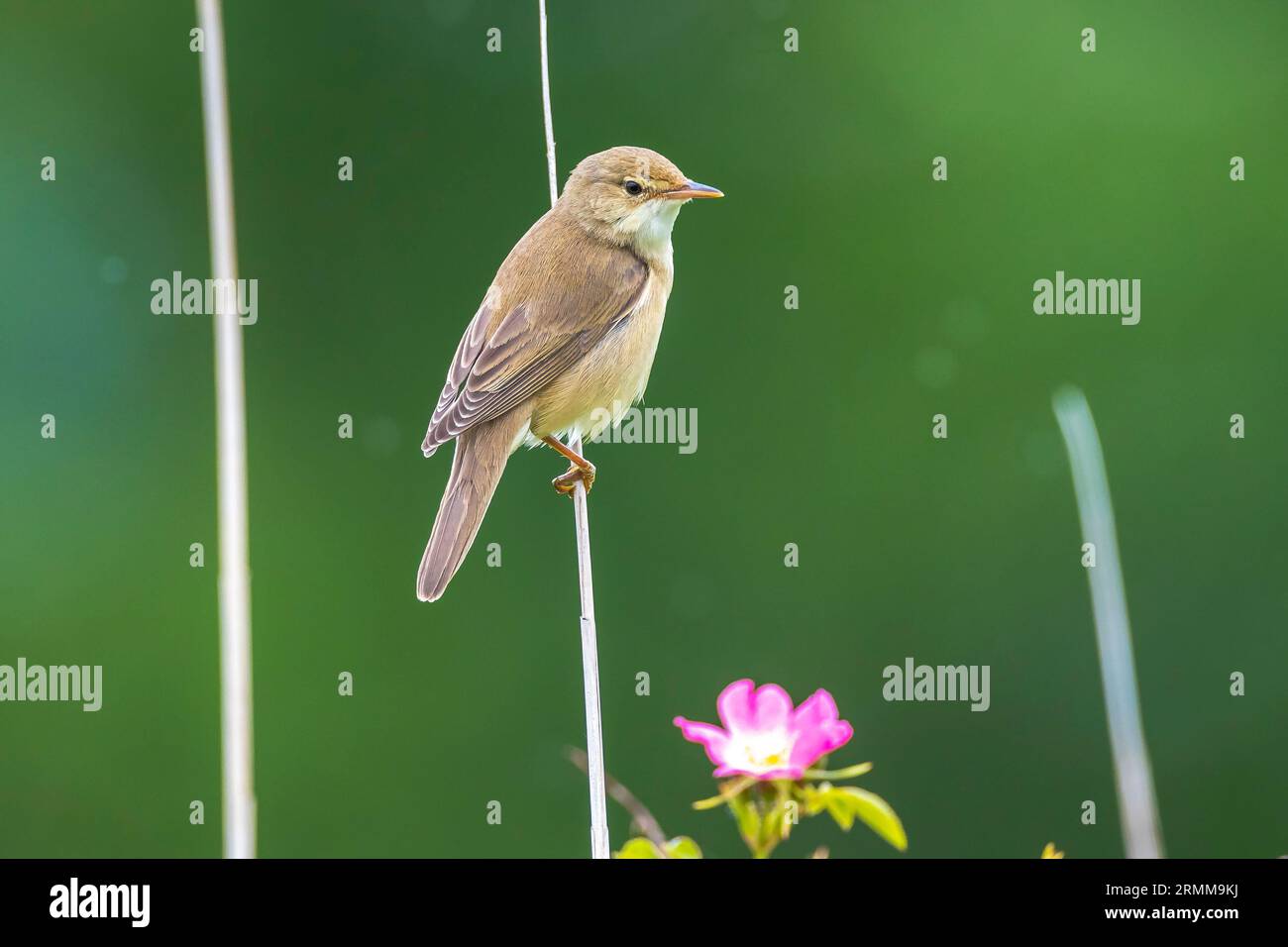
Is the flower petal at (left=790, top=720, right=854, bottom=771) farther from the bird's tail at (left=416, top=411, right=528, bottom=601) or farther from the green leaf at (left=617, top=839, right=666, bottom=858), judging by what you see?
the bird's tail at (left=416, top=411, right=528, bottom=601)

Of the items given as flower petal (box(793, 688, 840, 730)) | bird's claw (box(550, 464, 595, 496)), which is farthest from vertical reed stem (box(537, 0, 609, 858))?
bird's claw (box(550, 464, 595, 496))

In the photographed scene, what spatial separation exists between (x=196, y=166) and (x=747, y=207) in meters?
2.86

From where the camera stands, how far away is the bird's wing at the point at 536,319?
4.52m

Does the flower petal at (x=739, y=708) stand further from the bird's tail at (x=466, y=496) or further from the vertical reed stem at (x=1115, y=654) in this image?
A: the bird's tail at (x=466, y=496)

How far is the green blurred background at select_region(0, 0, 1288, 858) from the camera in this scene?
745cm

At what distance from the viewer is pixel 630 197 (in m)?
4.90

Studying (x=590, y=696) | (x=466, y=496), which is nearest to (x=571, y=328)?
(x=466, y=496)

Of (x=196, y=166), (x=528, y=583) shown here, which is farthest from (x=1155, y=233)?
(x=196, y=166)

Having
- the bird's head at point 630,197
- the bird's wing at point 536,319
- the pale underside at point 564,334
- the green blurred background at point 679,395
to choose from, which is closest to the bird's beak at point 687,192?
the bird's head at point 630,197

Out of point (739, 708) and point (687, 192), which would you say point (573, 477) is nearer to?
point (687, 192)

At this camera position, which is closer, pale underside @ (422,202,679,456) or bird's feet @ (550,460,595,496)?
bird's feet @ (550,460,595,496)

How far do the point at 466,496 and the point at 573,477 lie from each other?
440 millimetres

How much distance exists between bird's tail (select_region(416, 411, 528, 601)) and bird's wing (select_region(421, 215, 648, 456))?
0.27 ft

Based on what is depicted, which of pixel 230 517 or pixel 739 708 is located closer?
pixel 739 708
